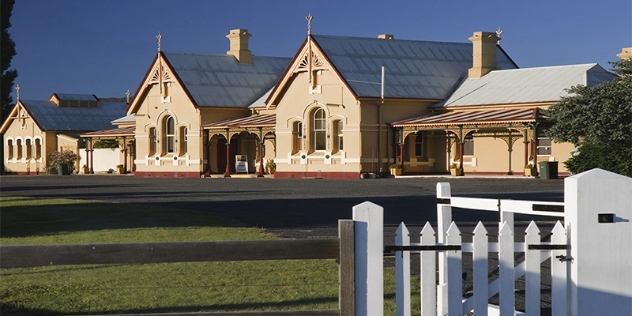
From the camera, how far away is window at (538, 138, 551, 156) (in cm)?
4488

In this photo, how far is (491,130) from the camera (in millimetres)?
47188

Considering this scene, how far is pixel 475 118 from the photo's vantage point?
1784 inches

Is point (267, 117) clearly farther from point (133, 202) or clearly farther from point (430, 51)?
point (133, 202)

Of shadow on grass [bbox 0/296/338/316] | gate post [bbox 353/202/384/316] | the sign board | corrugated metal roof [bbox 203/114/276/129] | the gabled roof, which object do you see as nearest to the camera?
gate post [bbox 353/202/384/316]

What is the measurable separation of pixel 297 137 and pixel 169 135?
34.3 feet

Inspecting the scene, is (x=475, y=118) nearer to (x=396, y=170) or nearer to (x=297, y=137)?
(x=396, y=170)

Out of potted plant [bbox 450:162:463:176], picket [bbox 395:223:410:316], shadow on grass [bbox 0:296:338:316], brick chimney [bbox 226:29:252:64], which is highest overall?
brick chimney [bbox 226:29:252:64]

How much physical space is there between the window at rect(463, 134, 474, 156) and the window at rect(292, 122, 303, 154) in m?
8.06

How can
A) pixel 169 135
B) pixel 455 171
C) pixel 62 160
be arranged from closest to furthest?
pixel 455 171 → pixel 169 135 → pixel 62 160

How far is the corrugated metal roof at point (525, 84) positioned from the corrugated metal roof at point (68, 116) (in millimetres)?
34140

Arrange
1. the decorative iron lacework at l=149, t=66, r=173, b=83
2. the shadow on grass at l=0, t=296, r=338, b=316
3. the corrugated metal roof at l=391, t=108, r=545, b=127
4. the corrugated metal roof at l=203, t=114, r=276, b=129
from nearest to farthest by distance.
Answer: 1. the shadow on grass at l=0, t=296, r=338, b=316
2. the corrugated metal roof at l=391, t=108, r=545, b=127
3. the corrugated metal roof at l=203, t=114, r=276, b=129
4. the decorative iron lacework at l=149, t=66, r=173, b=83

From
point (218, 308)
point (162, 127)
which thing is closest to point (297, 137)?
point (162, 127)

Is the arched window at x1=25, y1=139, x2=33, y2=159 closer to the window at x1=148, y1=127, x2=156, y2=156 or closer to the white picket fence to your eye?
the window at x1=148, y1=127, x2=156, y2=156

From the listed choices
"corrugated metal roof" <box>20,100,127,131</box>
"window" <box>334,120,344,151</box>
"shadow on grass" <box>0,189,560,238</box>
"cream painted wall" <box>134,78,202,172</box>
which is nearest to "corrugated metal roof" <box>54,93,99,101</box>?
"corrugated metal roof" <box>20,100,127,131</box>
